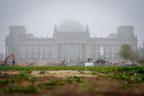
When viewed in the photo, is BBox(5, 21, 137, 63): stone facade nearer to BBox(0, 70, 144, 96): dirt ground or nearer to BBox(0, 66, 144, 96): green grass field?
BBox(0, 66, 144, 96): green grass field

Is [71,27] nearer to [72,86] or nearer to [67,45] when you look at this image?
[67,45]

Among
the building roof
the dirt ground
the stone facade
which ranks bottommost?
the dirt ground

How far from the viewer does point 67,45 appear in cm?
13312

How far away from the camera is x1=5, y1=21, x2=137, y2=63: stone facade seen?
131375 mm

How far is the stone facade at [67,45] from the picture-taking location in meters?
131

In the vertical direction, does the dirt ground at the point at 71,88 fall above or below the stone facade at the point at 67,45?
below

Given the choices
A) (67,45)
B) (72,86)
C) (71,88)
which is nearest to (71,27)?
(67,45)

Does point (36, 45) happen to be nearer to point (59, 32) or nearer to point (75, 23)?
point (59, 32)

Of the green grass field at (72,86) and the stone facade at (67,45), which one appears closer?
the green grass field at (72,86)

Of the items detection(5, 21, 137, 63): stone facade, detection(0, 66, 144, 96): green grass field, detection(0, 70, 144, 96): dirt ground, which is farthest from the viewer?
detection(5, 21, 137, 63): stone facade

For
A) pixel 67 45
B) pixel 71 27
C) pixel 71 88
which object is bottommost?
pixel 71 88

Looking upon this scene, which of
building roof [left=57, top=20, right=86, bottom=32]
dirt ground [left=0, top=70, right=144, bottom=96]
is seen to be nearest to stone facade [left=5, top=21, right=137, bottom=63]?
building roof [left=57, top=20, right=86, bottom=32]

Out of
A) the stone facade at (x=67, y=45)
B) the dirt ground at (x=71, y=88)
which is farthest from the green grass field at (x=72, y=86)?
the stone facade at (x=67, y=45)

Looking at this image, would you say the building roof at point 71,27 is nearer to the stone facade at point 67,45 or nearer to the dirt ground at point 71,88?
the stone facade at point 67,45
